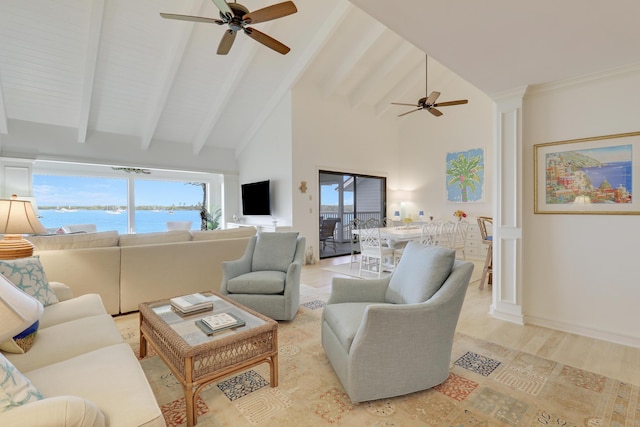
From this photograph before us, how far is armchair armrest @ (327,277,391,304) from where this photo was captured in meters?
2.38

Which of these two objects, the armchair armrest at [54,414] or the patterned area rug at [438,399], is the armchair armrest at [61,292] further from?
the armchair armrest at [54,414]

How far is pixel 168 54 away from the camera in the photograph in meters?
4.88

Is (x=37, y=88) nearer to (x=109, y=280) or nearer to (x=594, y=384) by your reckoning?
(x=109, y=280)

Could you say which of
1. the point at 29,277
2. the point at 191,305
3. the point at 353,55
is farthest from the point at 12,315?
the point at 353,55

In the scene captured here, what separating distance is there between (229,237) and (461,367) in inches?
116

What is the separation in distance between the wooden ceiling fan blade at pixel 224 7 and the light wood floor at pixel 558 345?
3.62 meters

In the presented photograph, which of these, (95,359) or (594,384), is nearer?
(95,359)

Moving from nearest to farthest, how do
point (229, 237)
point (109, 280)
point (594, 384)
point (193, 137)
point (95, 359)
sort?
1. point (95, 359)
2. point (594, 384)
3. point (109, 280)
4. point (229, 237)
5. point (193, 137)

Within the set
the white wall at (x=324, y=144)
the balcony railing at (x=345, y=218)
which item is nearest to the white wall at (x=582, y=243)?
the white wall at (x=324, y=144)

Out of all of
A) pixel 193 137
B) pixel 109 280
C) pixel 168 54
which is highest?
pixel 168 54

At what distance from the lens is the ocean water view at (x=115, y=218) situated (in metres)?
6.36

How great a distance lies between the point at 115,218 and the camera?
7.00m

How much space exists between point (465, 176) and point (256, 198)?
15.8 ft

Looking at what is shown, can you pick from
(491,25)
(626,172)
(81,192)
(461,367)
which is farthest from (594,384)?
(81,192)
